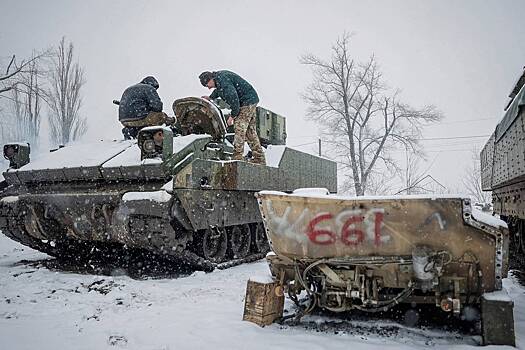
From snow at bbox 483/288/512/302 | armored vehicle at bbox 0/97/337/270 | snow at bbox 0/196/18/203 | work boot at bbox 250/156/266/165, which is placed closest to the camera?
snow at bbox 483/288/512/302

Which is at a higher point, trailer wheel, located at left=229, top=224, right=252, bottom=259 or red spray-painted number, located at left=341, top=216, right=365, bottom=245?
red spray-painted number, located at left=341, top=216, right=365, bottom=245

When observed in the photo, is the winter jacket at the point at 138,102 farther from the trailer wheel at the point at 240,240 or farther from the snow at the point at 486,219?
the snow at the point at 486,219

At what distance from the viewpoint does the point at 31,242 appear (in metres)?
7.12

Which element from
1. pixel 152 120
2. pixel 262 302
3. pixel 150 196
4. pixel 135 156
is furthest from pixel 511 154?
pixel 152 120

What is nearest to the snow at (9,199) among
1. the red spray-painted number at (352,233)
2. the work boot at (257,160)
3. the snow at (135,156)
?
the snow at (135,156)

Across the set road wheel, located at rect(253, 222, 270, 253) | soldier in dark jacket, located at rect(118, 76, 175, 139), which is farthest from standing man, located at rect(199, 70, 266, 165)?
road wheel, located at rect(253, 222, 270, 253)

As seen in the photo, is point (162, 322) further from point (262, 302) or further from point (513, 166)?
point (513, 166)

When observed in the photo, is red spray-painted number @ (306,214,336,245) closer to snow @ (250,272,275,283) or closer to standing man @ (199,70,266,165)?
snow @ (250,272,275,283)

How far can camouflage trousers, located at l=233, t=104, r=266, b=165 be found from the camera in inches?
277

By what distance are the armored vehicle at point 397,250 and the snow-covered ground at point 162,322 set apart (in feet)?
0.79

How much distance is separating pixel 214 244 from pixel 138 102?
2.58 meters

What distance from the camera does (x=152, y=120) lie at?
746 centimetres

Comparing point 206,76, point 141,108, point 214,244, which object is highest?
point 206,76

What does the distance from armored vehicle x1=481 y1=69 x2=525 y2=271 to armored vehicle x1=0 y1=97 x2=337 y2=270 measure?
3.60 metres
